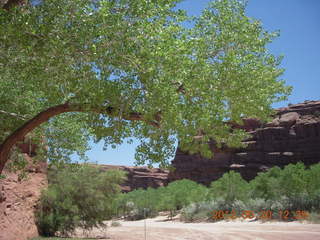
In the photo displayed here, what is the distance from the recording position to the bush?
20.2m

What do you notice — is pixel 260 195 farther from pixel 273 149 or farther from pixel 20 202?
pixel 273 149

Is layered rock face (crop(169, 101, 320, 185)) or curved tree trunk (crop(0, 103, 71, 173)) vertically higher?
layered rock face (crop(169, 101, 320, 185))

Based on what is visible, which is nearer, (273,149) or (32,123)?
(32,123)

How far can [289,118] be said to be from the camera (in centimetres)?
7694

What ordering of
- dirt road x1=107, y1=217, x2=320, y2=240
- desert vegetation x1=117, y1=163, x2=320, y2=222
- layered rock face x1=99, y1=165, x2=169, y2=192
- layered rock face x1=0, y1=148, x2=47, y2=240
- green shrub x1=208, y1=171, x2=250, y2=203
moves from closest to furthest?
layered rock face x1=0, y1=148, x2=47, y2=240, dirt road x1=107, y1=217, x2=320, y2=240, desert vegetation x1=117, y1=163, x2=320, y2=222, green shrub x1=208, y1=171, x2=250, y2=203, layered rock face x1=99, y1=165, x2=169, y2=192

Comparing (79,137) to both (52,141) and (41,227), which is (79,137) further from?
(41,227)

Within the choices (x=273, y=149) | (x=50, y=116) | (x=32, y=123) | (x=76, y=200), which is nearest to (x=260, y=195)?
(x=76, y=200)

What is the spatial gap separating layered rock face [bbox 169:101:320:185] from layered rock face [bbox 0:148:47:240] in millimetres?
58162

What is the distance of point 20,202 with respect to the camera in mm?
17594

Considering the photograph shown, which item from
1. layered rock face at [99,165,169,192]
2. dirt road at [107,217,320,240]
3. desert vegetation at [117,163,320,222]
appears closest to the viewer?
dirt road at [107,217,320,240]

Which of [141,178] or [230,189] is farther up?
[141,178]
